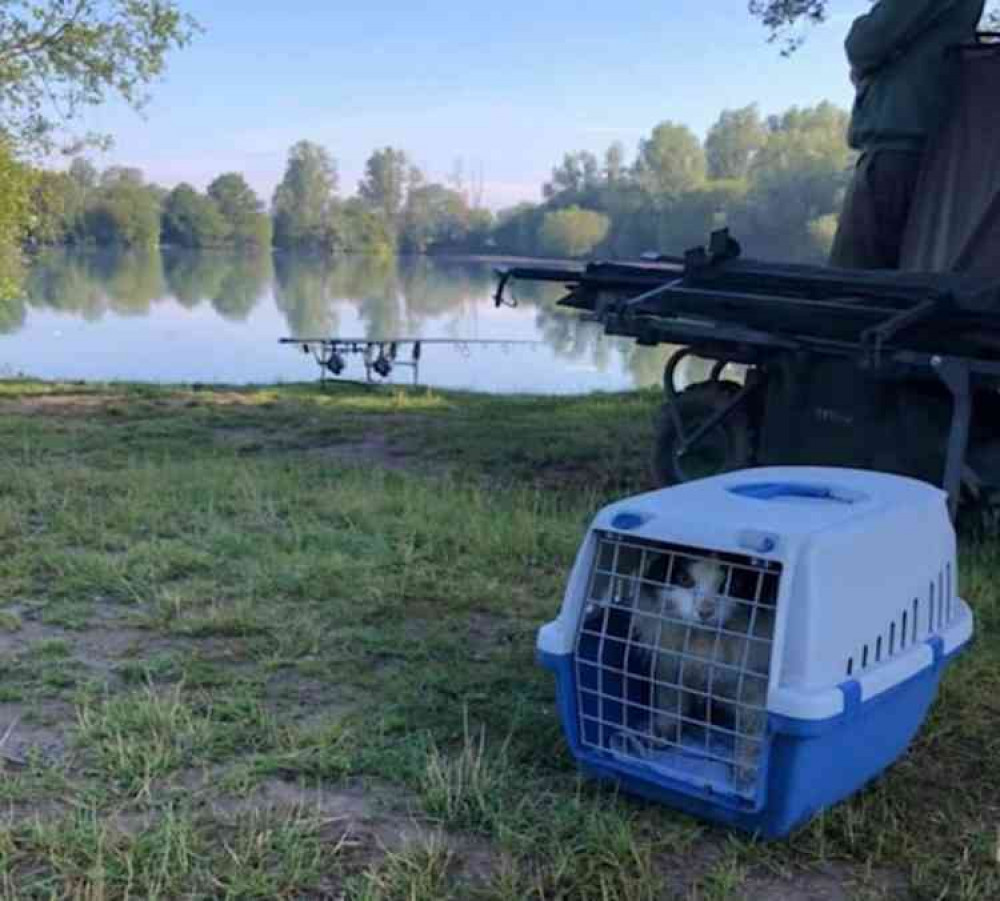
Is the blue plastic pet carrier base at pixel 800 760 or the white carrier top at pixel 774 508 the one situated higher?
the white carrier top at pixel 774 508

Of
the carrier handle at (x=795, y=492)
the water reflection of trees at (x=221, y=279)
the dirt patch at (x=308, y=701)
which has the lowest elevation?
the water reflection of trees at (x=221, y=279)

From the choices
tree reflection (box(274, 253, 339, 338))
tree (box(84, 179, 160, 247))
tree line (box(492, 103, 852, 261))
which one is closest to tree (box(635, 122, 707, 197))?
tree line (box(492, 103, 852, 261))

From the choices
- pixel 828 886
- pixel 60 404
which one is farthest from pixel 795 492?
pixel 60 404

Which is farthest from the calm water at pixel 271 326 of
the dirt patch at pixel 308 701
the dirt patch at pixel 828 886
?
the dirt patch at pixel 828 886

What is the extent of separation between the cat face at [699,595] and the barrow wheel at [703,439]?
3.01 meters

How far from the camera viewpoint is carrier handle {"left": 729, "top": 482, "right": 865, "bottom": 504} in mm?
2129

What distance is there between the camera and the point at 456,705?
2.52 metres

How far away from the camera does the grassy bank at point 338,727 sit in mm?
1822

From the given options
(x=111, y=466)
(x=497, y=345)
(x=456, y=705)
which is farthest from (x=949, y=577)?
(x=497, y=345)

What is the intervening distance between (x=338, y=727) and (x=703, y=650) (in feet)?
2.69

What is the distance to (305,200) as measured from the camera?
54.7 m

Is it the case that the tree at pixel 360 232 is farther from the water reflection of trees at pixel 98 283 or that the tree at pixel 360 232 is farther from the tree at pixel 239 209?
the water reflection of trees at pixel 98 283

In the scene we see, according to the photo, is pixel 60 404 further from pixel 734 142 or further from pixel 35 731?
pixel 734 142

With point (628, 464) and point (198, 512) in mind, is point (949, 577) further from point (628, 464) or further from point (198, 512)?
point (628, 464)
